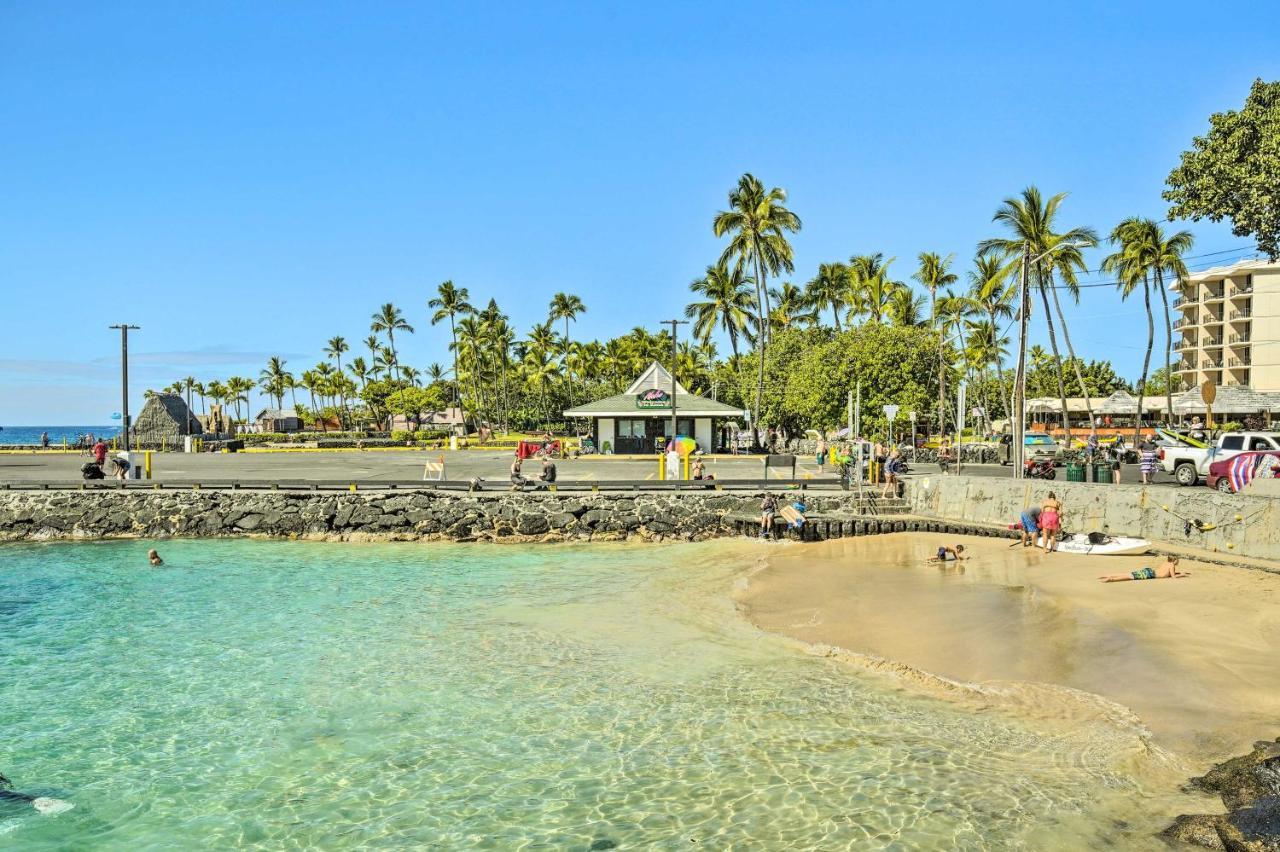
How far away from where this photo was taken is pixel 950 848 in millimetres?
7590

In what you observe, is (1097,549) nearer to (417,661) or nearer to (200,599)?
(417,661)

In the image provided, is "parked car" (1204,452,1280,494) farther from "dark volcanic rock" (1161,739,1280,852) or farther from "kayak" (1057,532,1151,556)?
"dark volcanic rock" (1161,739,1280,852)

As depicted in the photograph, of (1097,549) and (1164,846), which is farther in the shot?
(1097,549)

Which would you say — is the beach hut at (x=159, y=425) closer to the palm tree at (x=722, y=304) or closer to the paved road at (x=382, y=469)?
the paved road at (x=382, y=469)

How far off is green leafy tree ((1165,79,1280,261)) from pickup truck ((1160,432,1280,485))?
6942 mm

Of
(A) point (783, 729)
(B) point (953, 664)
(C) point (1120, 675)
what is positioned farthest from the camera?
(B) point (953, 664)

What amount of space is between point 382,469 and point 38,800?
34.7 m

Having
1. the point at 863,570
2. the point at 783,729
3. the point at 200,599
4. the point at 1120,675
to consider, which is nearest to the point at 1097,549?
the point at 863,570

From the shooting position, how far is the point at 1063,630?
14281mm

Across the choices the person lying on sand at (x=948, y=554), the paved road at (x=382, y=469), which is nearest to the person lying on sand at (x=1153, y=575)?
the person lying on sand at (x=948, y=554)

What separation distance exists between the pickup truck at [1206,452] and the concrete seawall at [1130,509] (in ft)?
14.5

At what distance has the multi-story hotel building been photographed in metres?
77.0

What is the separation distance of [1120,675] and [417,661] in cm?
1106

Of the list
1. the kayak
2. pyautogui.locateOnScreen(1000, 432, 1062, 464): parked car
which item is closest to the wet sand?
the kayak
